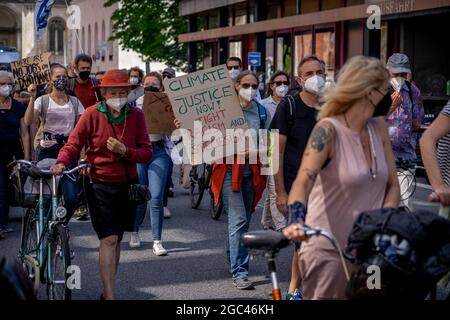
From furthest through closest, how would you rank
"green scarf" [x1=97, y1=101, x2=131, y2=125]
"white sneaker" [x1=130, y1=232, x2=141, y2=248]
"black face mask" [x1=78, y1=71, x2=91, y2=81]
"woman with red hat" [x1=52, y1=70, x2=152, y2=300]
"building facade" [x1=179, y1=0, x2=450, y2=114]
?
"building facade" [x1=179, y1=0, x2=450, y2=114] → "black face mask" [x1=78, y1=71, x2=91, y2=81] → "white sneaker" [x1=130, y1=232, x2=141, y2=248] → "green scarf" [x1=97, y1=101, x2=131, y2=125] → "woman with red hat" [x1=52, y1=70, x2=152, y2=300]

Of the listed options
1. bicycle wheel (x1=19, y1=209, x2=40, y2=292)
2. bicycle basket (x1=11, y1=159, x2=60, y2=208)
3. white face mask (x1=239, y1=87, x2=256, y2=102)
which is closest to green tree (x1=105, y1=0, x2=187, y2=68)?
white face mask (x1=239, y1=87, x2=256, y2=102)

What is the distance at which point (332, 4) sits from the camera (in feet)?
102

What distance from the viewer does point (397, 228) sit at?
4.89 metres

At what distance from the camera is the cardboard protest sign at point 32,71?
14.6m

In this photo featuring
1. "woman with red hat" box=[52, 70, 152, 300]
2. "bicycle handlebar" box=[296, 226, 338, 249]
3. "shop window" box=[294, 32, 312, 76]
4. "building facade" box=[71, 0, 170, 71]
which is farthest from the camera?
"building facade" box=[71, 0, 170, 71]

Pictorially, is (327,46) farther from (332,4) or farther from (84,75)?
(84,75)

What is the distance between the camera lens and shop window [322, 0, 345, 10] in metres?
30.1

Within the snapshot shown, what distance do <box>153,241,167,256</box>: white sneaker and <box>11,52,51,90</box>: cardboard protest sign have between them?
4.07 meters

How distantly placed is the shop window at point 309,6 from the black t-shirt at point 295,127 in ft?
81.5

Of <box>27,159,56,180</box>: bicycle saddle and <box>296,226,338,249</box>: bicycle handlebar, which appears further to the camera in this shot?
<box>27,159,56,180</box>: bicycle saddle

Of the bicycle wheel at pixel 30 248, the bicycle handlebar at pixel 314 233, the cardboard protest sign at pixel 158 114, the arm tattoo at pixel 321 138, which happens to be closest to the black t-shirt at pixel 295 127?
the bicycle wheel at pixel 30 248

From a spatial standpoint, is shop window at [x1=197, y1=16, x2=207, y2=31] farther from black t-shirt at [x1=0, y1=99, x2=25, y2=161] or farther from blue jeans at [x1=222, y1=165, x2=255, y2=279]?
blue jeans at [x1=222, y1=165, x2=255, y2=279]

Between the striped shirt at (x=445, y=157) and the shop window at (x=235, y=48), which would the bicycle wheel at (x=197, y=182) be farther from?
the shop window at (x=235, y=48)
